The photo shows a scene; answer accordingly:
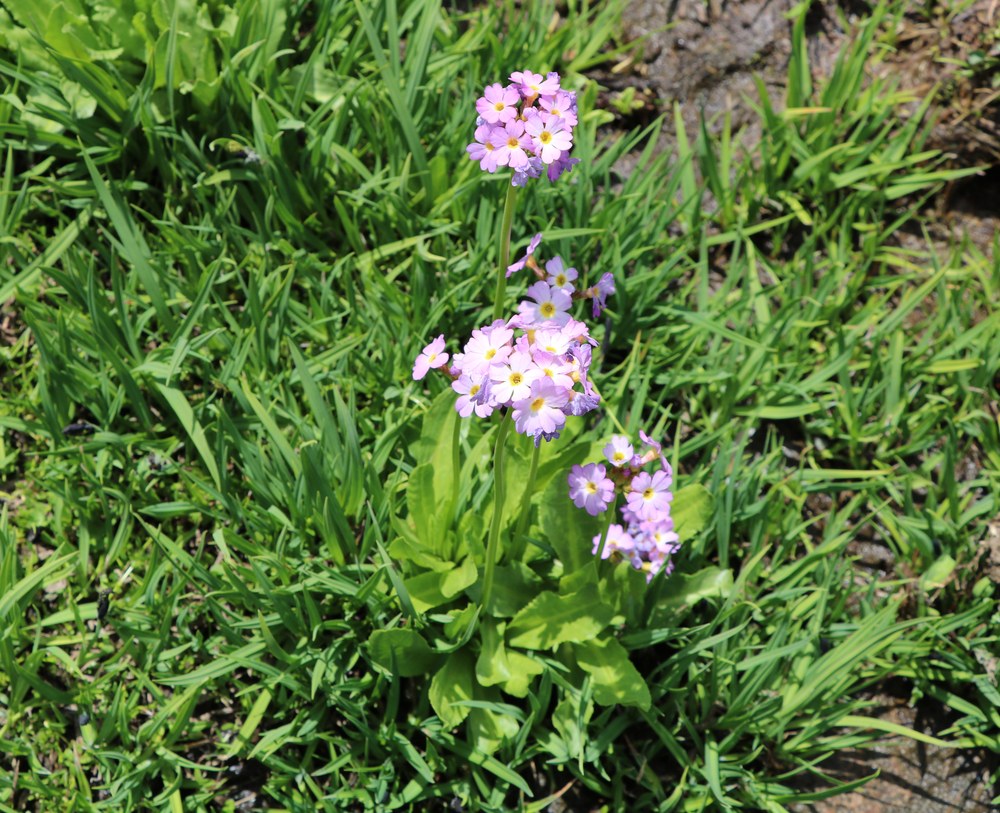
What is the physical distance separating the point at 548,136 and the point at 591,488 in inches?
29.6

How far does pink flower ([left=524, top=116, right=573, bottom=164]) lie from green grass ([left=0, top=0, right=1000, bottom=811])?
0.94m

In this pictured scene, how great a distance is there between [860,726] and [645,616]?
669mm

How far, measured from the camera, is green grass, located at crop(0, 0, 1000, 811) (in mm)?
2404

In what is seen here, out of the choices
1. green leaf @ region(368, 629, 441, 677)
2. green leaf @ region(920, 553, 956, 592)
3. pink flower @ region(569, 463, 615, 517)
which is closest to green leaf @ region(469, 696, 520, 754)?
green leaf @ region(368, 629, 441, 677)

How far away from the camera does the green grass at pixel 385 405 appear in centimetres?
240

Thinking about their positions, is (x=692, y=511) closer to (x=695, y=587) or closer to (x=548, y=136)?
(x=695, y=587)

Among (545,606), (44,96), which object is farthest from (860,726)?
(44,96)

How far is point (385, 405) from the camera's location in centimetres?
275

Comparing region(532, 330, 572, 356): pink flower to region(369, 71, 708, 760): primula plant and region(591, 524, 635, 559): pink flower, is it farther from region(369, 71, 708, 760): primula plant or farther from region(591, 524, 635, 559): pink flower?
region(591, 524, 635, 559): pink flower

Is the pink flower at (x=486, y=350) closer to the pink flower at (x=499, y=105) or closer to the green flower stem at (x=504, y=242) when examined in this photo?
the green flower stem at (x=504, y=242)

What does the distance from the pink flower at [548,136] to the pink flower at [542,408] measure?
479 millimetres

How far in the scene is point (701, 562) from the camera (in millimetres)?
2674

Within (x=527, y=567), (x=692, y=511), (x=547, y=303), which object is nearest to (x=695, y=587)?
(x=692, y=511)

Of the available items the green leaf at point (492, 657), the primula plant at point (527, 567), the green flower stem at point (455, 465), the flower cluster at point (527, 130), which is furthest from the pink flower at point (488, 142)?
the green leaf at point (492, 657)
